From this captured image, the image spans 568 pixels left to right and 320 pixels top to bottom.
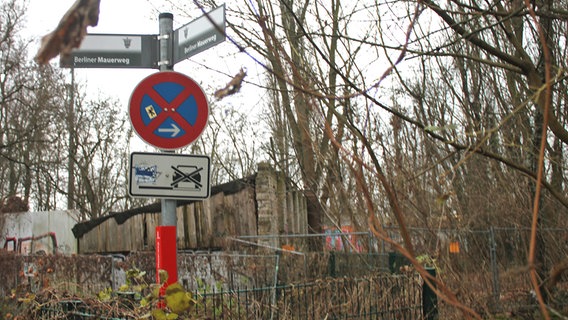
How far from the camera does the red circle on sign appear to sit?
4445 millimetres

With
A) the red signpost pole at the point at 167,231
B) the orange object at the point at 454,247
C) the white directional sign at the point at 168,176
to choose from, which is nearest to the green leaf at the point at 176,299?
the red signpost pole at the point at 167,231

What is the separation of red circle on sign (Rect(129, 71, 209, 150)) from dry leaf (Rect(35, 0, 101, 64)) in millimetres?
3178

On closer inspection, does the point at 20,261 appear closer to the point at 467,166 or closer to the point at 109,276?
the point at 109,276

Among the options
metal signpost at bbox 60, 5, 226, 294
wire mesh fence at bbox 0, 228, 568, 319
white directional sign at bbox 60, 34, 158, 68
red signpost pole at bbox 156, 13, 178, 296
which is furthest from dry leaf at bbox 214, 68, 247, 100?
wire mesh fence at bbox 0, 228, 568, 319

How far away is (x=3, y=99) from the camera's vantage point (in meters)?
23.2

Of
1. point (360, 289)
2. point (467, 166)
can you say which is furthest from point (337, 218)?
point (467, 166)

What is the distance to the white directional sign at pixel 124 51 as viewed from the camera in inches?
180

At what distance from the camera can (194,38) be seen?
169 inches

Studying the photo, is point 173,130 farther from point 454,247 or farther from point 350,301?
point 454,247

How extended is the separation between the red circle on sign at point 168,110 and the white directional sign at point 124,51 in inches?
9.6

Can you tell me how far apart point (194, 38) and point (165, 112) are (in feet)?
1.88

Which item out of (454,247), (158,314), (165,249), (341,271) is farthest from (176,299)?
(341,271)

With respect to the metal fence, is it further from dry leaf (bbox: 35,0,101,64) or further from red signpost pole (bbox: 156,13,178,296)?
dry leaf (bbox: 35,0,101,64)

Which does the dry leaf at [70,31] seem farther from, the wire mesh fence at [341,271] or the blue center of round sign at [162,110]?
the wire mesh fence at [341,271]
